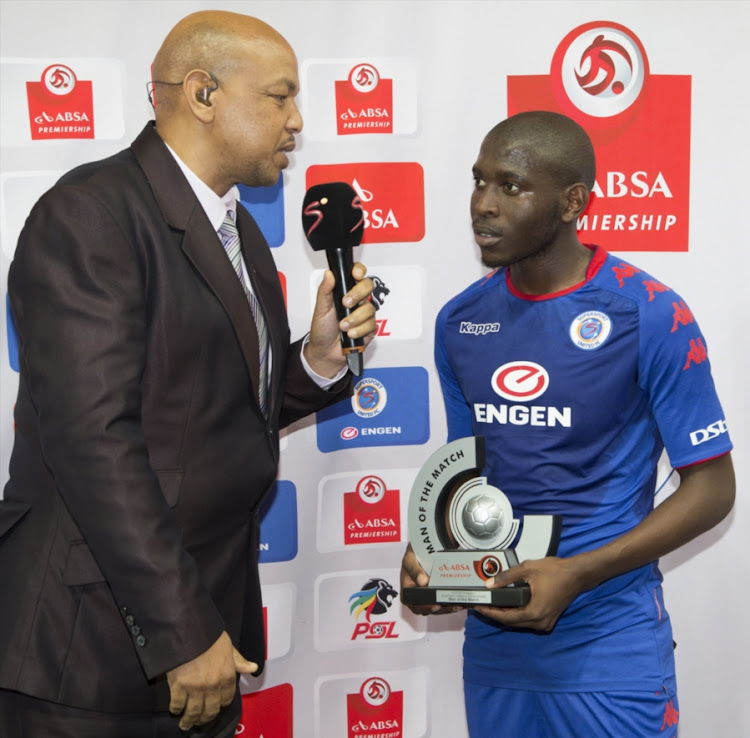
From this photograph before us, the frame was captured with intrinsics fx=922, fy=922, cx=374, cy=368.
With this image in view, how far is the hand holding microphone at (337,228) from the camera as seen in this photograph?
1770mm

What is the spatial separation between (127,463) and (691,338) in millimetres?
A: 1112

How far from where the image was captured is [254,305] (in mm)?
1816

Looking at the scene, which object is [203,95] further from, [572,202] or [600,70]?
[600,70]

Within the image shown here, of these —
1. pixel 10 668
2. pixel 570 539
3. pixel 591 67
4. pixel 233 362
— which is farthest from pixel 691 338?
pixel 10 668

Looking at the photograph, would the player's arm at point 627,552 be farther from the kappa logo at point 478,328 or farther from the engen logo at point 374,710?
the engen logo at point 374,710

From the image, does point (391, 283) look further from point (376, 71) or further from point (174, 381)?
point (174, 381)

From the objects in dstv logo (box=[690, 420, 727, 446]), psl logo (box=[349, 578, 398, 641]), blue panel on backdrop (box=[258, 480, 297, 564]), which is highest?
dstv logo (box=[690, 420, 727, 446])

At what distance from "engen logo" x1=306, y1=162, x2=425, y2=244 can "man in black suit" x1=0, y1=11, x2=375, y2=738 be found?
74cm

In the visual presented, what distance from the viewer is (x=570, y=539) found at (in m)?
1.88

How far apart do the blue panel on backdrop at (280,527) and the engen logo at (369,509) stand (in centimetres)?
15

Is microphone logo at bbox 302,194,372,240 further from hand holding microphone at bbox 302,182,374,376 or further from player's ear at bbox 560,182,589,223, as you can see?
player's ear at bbox 560,182,589,223

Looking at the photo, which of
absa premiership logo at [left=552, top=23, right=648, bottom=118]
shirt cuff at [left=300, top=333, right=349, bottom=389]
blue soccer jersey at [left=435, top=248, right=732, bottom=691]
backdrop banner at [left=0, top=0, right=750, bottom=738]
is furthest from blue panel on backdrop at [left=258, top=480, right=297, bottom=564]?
absa premiership logo at [left=552, top=23, right=648, bottom=118]

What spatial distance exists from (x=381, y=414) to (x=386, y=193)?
63cm

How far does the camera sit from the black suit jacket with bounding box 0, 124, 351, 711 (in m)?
1.40
